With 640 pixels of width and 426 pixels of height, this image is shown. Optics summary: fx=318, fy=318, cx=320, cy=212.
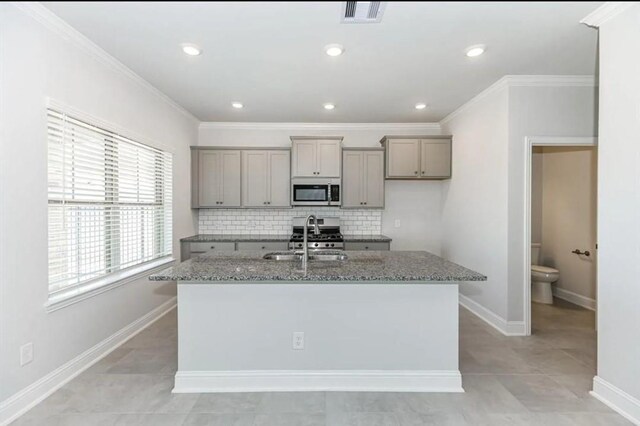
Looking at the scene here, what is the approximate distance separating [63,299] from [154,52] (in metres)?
2.07

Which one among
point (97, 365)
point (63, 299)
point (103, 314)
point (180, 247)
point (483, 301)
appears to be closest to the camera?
point (63, 299)

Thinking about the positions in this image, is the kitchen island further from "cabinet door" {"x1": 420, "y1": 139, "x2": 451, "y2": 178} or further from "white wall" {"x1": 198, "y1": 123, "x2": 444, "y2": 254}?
"white wall" {"x1": 198, "y1": 123, "x2": 444, "y2": 254}

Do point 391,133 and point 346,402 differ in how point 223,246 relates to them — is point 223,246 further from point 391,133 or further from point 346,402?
point 391,133

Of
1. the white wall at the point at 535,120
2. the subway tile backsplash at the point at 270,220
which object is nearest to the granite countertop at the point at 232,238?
the subway tile backsplash at the point at 270,220

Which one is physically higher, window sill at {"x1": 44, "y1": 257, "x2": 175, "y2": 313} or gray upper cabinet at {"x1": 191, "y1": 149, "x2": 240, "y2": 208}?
gray upper cabinet at {"x1": 191, "y1": 149, "x2": 240, "y2": 208}

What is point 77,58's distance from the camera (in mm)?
2482

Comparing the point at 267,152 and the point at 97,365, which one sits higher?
the point at 267,152

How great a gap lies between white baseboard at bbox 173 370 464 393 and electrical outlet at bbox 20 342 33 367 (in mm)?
917

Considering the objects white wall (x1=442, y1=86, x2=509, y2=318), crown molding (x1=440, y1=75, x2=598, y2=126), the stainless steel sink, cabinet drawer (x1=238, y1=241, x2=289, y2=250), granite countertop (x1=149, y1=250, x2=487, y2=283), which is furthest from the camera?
cabinet drawer (x1=238, y1=241, x2=289, y2=250)

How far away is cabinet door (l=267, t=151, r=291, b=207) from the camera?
4.79 meters

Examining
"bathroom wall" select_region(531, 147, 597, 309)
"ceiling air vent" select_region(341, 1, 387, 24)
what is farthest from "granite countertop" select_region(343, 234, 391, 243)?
"ceiling air vent" select_region(341, 1, 387, 24)

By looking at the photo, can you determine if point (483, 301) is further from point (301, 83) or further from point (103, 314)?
point (103, 314)

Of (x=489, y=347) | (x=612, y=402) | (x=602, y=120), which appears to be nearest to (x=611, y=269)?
(x=612, y=402)

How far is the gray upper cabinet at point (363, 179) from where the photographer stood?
4.79 meters
